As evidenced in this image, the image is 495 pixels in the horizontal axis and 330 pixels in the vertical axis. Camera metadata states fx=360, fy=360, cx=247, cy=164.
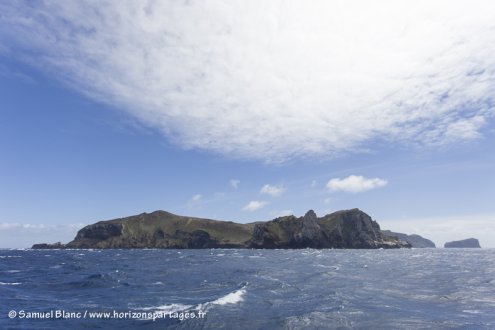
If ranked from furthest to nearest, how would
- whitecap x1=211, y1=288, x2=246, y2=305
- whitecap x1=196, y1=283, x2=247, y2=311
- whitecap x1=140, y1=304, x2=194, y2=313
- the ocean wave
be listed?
1. whitecap x1=211, y1=288, x2=246, y2=305
2. whitecap x1=196, y1=283, x2=247, y2=311
3. the ocean wave
4. whitecap x1=140, y1=304, x2=194, y2=313

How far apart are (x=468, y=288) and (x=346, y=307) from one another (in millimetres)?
22653

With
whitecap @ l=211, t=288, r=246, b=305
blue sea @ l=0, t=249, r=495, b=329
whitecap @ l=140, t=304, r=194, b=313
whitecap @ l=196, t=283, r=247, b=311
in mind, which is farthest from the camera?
whitecap @ l=211, t=288, r=246, b=305

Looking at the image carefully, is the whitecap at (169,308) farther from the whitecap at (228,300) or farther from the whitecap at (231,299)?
the whitecap at (231,299)

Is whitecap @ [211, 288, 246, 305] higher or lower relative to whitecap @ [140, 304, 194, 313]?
higher

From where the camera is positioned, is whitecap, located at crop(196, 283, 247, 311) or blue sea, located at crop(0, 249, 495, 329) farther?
whitecap, located at crop(196, 283, 247, 311)

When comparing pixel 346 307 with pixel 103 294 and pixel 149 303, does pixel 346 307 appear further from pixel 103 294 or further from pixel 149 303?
pixel 103 294

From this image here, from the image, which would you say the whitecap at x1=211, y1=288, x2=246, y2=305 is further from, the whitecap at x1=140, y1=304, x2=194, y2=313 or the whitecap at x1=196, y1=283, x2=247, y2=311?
the whitecap at x1=140, y1=304, x2=194, y2=313

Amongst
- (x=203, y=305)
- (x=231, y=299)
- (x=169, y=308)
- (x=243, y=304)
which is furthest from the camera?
(x=231, y=299)

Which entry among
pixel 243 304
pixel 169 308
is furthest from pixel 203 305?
pixel 243 304

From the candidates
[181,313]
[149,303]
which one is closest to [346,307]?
[181,313]

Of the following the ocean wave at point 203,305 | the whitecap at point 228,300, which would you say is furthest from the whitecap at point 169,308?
the whitecap at point 228,300

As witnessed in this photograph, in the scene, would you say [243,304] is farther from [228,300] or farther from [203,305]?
[203,305]

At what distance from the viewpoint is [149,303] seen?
1280 inches

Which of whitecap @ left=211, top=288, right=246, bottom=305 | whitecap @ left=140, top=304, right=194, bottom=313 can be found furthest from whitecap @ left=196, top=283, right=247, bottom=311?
whitecap @ left=140, top=304, right=194, bottom=313
